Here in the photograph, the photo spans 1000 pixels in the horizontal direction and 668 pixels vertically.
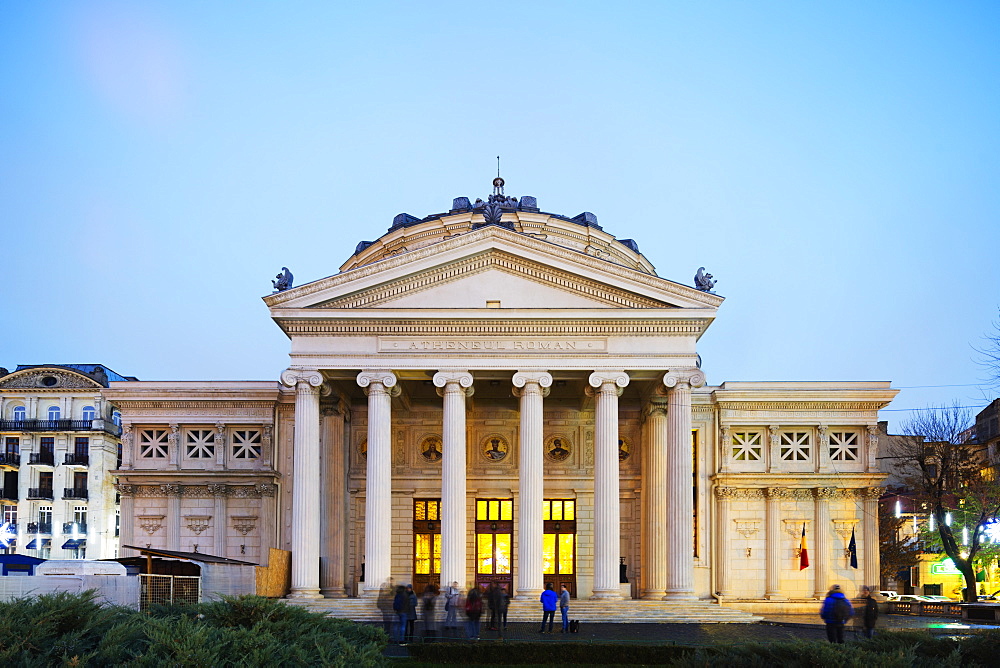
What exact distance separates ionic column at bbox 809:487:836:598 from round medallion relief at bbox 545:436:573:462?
10900 millimetres

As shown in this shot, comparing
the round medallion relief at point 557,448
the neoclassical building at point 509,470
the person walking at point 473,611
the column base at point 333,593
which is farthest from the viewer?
the round medallion relief at point 557,448

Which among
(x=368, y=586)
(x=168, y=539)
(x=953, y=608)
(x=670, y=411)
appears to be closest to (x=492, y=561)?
(x=368, y=586)

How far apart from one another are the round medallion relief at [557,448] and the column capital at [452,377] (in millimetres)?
7953

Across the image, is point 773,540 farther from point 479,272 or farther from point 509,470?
point 479,272

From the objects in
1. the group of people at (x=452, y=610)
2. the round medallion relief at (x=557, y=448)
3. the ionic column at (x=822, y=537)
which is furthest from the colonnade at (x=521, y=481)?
the ionic column at (x=822, y=537)

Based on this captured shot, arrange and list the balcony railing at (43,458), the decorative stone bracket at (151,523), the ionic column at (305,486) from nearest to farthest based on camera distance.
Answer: the ionic column at (305,486), the decorative stone bracket at (151,523), the balcony railing at (43,458)

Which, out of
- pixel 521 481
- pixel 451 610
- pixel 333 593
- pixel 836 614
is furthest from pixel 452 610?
pixel 836 614

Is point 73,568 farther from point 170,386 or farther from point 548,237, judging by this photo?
point 548,237

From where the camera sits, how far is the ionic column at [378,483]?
3638 centimetres

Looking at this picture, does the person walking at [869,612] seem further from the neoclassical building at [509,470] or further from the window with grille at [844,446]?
the window with grille at [844,446]

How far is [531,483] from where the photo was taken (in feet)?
120

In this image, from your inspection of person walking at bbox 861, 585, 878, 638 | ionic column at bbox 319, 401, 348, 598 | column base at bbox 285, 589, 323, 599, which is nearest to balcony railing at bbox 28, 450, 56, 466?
ionic column at bbox 319, 401, 348, 598

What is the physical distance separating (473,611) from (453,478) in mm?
8194

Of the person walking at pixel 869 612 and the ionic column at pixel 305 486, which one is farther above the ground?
the ionic column at pixel 305 486
